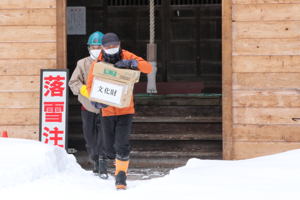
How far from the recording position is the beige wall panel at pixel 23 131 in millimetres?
9000

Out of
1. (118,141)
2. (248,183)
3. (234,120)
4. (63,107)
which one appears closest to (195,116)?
(234,120)

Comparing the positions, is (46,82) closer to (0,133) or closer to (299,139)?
(0,133)

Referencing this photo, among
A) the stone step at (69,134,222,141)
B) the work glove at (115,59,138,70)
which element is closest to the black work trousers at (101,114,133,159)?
the work glove at (115,59,138,70)

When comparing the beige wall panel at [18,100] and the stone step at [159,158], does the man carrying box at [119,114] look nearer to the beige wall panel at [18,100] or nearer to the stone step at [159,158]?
the beige wall panel at [18,100]

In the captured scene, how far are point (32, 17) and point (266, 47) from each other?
336cm

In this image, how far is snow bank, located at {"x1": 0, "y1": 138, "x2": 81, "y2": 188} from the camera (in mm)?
6184

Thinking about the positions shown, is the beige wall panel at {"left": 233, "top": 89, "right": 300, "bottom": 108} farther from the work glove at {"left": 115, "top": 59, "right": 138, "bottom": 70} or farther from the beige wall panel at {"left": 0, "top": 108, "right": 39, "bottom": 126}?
the beige wall panel at {"left": 0, "top": 108, "right": 39, "bottom": 126}

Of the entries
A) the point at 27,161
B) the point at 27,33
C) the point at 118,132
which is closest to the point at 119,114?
the point at 118,132

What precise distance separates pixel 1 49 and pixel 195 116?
11.8ft

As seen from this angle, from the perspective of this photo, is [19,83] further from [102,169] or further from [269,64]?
[269,64]

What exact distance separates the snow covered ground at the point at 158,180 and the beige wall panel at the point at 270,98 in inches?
58.3

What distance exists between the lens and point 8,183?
6062 millimetres

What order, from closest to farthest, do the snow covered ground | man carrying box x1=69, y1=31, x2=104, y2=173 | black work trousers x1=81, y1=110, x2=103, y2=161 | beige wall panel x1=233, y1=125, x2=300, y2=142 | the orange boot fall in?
the snow covered ground
the orange boot
man carrying box x1=69, y1=31, x2=104, y2=173
black work trousers x1=81, y1=110, x2=103, y2=161
beige wall panel x1=233, y1=125, x2=300, y2=142

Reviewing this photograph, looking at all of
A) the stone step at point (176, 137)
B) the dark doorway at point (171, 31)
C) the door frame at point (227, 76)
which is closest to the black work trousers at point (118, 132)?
the door frame at point (227, 76)
